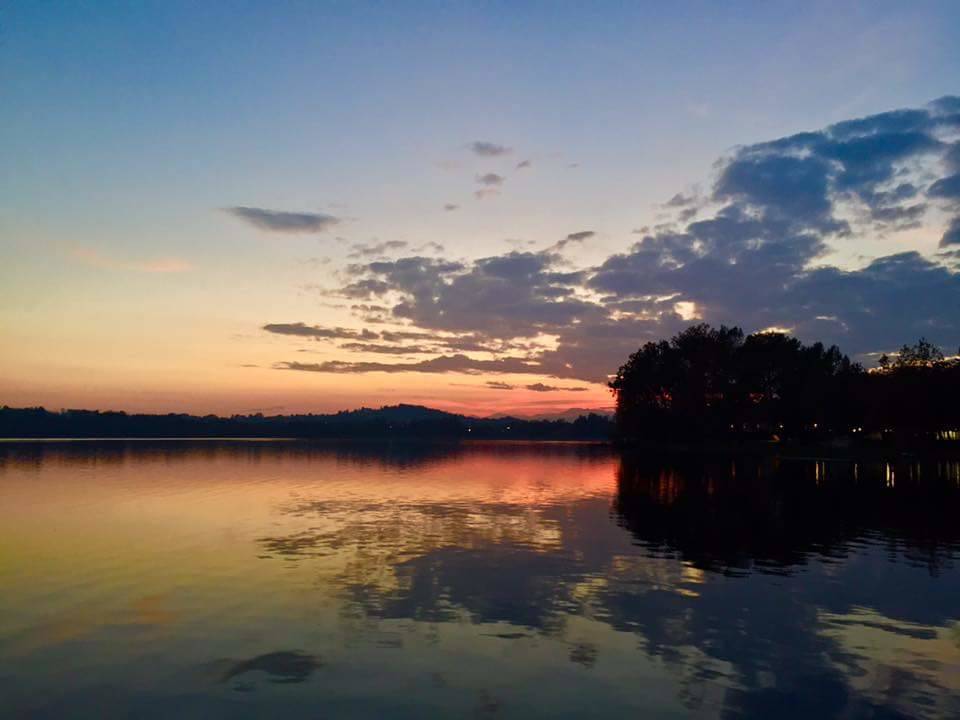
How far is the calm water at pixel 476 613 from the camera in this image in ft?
50.6

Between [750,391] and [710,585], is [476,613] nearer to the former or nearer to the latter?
[710,585]

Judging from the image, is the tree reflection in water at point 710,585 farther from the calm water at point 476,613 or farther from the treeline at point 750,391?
the treeline at point 750,391

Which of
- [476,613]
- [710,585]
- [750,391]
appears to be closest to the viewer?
[476,613]

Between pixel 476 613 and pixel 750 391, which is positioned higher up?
pixel 750 391

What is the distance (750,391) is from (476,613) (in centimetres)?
15527

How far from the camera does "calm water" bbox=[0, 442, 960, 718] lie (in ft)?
50.6

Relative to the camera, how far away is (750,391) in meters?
165

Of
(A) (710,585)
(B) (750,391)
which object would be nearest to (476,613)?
(A) (710,585)

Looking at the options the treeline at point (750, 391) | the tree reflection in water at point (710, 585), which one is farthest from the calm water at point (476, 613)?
the treeline at point (750, 391)

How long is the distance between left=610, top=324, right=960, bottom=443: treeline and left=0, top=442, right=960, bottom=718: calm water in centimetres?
11317

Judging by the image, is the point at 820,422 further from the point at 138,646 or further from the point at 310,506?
the point at 138,646

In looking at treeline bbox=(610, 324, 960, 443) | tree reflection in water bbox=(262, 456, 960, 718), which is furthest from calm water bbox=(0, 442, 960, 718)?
treeline bbox=(610, 324, 960, 443)

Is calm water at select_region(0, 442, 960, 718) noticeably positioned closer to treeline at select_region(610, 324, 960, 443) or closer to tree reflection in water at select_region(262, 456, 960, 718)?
tree reflection in water at select_region(262, 456, 960, 718)

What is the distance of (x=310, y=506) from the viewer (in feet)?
171
